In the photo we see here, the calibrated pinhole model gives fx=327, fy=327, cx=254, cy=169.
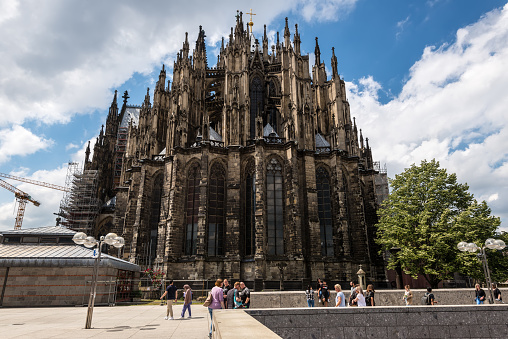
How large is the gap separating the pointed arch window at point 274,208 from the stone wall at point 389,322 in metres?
21.2

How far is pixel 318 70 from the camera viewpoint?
41500mm

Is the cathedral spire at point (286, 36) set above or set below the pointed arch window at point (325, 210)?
above

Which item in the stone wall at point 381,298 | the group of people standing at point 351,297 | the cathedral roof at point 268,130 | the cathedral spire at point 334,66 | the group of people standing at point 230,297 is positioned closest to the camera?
the group of people standing at point 230,297

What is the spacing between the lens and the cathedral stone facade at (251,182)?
2958cm

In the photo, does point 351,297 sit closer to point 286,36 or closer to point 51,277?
point 51,277

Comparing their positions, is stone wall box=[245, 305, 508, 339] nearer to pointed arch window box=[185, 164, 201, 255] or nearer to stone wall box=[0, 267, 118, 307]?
stone wall box=[0, 267, 118, 307]

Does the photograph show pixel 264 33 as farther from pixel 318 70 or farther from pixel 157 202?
pixel 157 202

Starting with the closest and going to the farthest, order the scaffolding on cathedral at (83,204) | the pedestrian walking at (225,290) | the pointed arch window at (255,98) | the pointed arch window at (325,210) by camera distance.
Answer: the pedestrian walking at (225,290), the pointed arch window at (325,210), the pointed arch window at (255,98), the scaffolding on cathedral at (83,204)

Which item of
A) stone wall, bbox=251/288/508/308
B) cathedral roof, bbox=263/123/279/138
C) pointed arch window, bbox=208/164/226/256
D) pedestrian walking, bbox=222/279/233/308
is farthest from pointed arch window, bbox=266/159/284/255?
pedestrian walking, bbox=222/279/233/308

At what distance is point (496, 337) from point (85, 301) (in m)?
20.5

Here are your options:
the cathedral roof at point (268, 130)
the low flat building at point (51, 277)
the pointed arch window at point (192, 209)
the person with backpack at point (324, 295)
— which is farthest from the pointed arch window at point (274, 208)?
the person with backpack at point (324, 295)

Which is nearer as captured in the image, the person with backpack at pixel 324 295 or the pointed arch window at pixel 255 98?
the person with backpack at pixel 324 295

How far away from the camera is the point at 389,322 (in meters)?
8.79

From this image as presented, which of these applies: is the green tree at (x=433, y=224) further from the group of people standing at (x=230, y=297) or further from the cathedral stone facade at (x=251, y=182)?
the group of people standing at (x=230, y=297)
